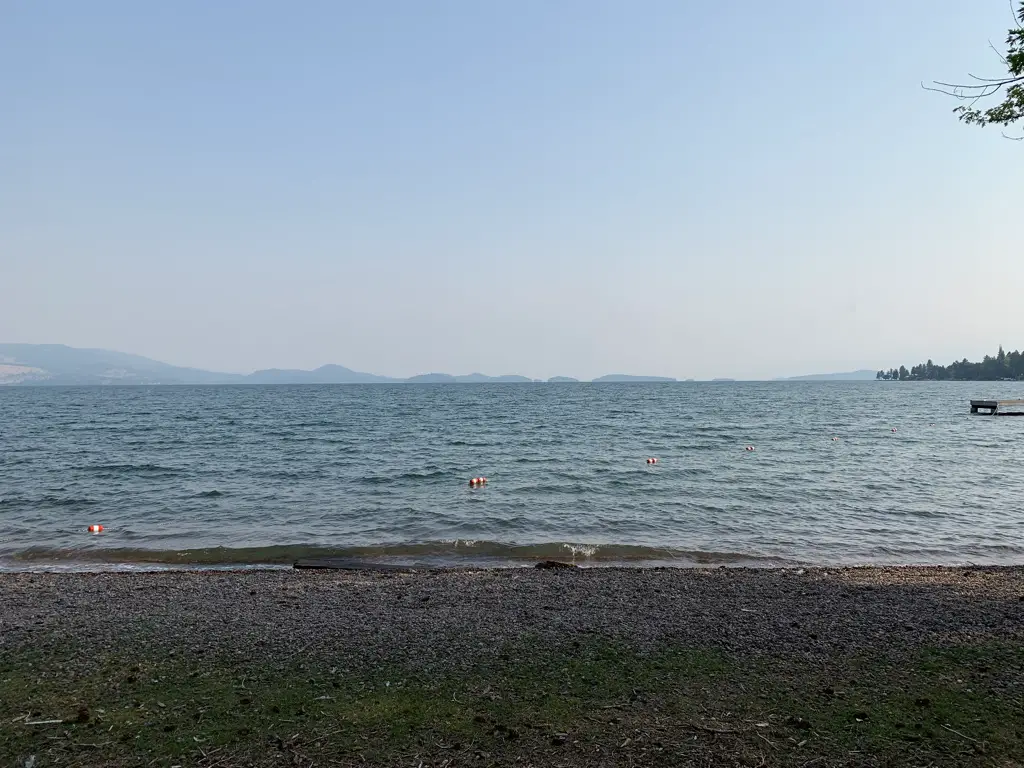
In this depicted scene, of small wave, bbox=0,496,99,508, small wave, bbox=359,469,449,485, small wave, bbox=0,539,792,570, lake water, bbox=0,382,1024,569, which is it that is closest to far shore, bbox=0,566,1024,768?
small wave, bbox=0,539,792,570

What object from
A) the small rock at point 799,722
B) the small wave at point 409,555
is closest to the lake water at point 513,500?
the small wave at point 409,555

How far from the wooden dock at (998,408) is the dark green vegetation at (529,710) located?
241 ft

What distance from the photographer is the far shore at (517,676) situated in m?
4.68

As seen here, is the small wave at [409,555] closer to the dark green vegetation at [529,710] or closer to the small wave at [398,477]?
the dark green vegetation at [529,710]

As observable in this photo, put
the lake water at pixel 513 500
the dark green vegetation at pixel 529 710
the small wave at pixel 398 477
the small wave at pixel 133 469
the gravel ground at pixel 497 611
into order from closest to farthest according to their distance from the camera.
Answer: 1. the dark green vegetation at pixel 529 710
2. the gravel ground at pixel 497 611
3. the lake water at pixel 513 500
4. the small wave at pixel 398 477
5. the small wave at pixel 133 469

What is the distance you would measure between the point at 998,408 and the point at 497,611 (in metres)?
79.4

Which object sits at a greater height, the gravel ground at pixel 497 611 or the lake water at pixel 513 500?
the gravel ground at pixel 497 611

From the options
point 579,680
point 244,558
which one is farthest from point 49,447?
point 579,680

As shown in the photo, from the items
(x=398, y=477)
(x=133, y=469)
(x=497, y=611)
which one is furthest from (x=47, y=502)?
(x=497, y=611)

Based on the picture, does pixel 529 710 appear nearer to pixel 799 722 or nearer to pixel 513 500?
pixel 799 722

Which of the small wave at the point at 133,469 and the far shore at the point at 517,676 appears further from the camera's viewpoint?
the small wave at the point at 133,469

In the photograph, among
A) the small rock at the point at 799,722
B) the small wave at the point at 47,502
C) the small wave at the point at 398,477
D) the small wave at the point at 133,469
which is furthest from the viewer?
the small wave at the point at 133,469

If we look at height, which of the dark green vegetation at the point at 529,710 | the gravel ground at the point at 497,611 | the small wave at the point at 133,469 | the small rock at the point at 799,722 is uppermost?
the small rock at the point at 799,722

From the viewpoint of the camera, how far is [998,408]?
218 feet
